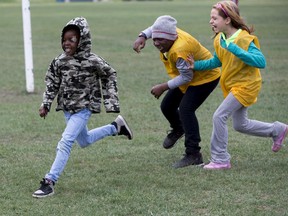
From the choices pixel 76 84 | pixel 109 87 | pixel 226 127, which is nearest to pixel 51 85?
pixel 76 84

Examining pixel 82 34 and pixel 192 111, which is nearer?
pixel 82 34

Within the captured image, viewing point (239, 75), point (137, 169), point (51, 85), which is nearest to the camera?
point (51, 85)

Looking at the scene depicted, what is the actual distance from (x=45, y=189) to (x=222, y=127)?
1.90m

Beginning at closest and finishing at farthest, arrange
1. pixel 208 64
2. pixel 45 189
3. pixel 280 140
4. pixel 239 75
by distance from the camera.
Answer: pixel 45 189 → pixel 239 75 → pixel 208 64 → pixel 280 140

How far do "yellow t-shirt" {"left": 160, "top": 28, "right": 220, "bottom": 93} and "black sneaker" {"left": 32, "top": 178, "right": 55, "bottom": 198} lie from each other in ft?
5.89

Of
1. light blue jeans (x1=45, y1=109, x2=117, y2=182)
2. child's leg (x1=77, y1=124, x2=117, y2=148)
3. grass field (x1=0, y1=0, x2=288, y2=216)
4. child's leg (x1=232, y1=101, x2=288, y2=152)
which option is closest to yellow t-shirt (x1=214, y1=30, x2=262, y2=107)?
child's leg (x1=232, y1=101, x2=288, y2=152)

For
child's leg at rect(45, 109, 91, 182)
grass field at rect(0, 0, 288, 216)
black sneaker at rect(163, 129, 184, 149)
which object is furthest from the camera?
black sneaker at rect(163, 129, 184, 149)

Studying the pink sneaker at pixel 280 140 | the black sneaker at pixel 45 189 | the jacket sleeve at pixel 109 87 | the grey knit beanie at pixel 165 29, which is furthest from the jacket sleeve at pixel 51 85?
the pink sneaker at pixel 280 140

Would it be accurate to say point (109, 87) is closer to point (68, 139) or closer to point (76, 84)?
point (76, 84)

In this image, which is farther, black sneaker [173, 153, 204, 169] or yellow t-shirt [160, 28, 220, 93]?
black sneaker [173, 153, 204, 169]

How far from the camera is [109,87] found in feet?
22.0

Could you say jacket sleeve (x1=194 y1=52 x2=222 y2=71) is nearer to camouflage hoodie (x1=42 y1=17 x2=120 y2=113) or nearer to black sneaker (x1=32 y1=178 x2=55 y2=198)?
camouflage hoodie (x1=42 y1=17 x2=120 y2=113)

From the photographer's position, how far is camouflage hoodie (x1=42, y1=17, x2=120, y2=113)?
21.7 ft

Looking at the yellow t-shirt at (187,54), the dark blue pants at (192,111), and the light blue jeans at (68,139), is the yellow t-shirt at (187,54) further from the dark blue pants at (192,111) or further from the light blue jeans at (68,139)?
the light blue jeans at (68,139)
